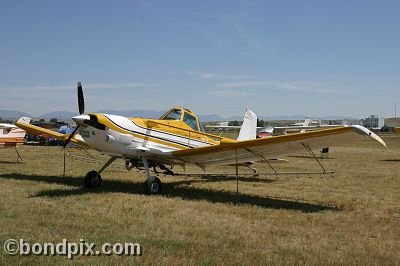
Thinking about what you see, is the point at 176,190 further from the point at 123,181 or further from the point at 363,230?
the point at 363,230

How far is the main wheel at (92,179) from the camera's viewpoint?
1148 centimetres

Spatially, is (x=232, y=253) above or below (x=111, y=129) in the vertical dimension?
below

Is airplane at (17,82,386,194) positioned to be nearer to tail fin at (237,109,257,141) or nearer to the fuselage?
the fuselage

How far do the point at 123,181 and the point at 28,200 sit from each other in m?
4.46

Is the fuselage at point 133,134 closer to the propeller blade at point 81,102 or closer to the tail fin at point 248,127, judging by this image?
the propeller blade at point 81,102

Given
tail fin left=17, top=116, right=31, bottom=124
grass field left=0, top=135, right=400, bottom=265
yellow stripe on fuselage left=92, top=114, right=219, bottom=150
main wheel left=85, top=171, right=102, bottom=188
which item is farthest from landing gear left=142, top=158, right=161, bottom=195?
tail fin left=17, top=116, right=31, bottom=124

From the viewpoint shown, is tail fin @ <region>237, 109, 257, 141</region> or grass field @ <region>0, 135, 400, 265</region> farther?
tail fin @ <region>237, 109, 257, 141</region>

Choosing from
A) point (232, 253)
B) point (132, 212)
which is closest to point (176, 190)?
point (132, 212)

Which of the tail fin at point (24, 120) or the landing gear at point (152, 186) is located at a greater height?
the tail fin at point (24, 120)

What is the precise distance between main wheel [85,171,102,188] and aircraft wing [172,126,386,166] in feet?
8.06

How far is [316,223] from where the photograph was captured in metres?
7.48

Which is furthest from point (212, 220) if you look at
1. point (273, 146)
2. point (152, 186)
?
point (152, 186)

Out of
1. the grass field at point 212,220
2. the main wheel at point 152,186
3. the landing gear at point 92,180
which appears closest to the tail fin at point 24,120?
the grass field at point 212,220

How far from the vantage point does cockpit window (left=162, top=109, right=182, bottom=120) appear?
Answer: 38.5 feet
